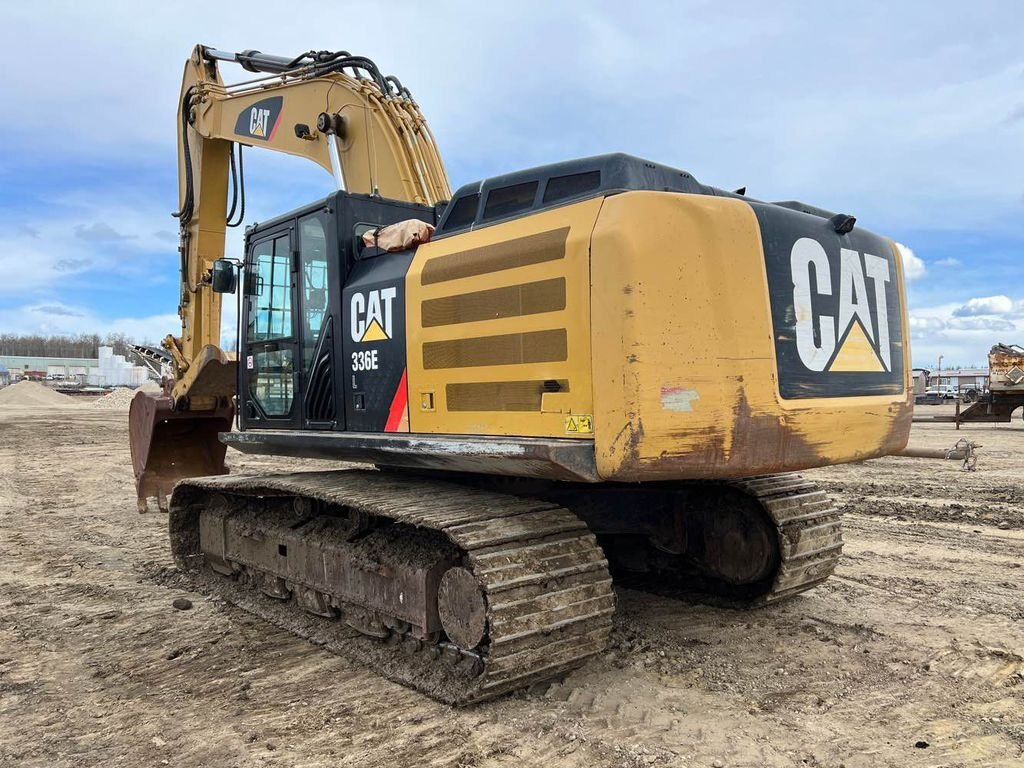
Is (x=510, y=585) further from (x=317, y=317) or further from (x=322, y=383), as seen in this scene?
(x=317, y=317)

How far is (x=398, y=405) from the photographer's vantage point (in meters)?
4.71

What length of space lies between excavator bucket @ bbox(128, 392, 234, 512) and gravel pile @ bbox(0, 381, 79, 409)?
37.4m

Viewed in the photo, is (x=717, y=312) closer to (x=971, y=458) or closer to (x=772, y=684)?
(x=772, y=684)

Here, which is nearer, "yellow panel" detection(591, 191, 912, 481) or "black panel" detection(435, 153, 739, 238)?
"yellow panel" detection(591, 191, 912, 481)

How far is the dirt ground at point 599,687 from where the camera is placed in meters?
3.53

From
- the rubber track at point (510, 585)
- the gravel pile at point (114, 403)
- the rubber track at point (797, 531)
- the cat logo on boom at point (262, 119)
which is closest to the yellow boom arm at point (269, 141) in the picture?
the cat logo on boom at point (262, 119)

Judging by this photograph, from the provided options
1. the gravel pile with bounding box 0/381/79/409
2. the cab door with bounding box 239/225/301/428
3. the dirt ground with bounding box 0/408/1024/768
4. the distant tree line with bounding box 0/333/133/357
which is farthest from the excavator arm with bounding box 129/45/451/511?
the distant tree line with bounding box 0/333/133/357

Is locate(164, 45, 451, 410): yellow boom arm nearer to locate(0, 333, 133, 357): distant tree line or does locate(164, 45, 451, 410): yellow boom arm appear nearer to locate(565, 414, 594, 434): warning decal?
locate(565, 414, 594, 434): warning decal

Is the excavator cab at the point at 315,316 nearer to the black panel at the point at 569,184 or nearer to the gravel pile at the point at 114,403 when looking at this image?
the black panel at the point at 569,184

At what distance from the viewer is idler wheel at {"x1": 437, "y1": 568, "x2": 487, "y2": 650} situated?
12.7ft

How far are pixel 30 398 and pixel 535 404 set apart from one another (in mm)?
47056

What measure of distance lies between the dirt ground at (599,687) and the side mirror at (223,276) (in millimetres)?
2317

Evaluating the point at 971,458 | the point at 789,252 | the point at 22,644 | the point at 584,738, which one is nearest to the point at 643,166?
the point at 789,252

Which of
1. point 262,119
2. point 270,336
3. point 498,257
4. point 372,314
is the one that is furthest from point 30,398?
point 498,257
